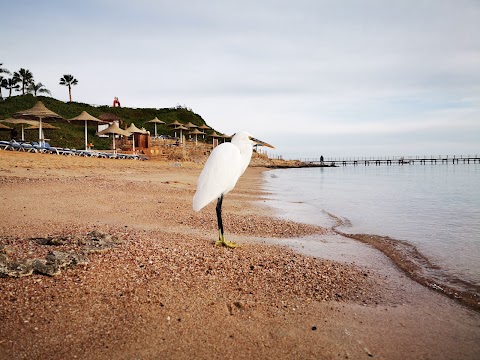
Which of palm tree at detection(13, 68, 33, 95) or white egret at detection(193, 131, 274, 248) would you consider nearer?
white egret at detection(193, 131, 274, 248)

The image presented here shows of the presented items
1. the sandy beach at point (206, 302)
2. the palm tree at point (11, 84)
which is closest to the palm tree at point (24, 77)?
the palm tree at point (11, 84)

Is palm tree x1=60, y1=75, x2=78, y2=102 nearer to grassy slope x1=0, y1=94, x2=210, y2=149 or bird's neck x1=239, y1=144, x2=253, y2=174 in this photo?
grassy slope x1=0, y1=94, x2=210, y2=149

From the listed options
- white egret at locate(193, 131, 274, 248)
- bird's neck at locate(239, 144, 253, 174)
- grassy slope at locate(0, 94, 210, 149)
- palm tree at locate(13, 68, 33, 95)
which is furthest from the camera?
palm tree at locate(13, 68, 33, 95)

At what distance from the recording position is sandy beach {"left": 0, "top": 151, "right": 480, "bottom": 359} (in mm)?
2852

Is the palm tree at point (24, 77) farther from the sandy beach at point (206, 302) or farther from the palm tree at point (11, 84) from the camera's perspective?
the sandy beach at point (206, 302)

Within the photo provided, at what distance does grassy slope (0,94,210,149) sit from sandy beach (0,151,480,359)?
29.2m

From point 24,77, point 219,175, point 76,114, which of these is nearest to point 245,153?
point 219,175

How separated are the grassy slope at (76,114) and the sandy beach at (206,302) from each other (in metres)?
29.2

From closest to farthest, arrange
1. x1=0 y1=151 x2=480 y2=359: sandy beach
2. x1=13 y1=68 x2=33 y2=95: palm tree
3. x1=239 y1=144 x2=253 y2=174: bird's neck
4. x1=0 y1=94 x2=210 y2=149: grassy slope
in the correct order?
x1=0 y1=151 x2=480 y2=359: sandy beach < x1=239 y1=144 x2=253 y2=174: bird's neck < x1=0 y1=94 x2=210 y2=149: grassy slope < x1=13 y1=68 x2=33 y2=95: palm tree

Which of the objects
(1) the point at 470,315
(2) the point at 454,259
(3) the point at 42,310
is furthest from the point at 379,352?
(2) the point at 454,259

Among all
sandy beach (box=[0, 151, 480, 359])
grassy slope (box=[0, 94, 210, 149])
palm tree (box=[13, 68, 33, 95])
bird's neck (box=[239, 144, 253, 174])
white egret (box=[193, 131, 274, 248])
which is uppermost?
palm tree (box=[13, 68, 33, 95])

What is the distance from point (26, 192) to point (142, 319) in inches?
354

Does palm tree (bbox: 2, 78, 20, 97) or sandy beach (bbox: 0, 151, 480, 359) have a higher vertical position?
palm tree (bbox: 2, 78, 20, 97)

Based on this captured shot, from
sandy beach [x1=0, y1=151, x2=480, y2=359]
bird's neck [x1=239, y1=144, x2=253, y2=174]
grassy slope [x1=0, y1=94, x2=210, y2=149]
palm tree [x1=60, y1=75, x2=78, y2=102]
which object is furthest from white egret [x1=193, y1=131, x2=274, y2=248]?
palm tree [x1=60, y1=75, x2=78, y2=102]
